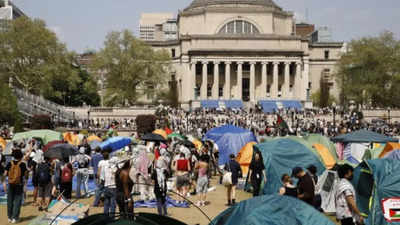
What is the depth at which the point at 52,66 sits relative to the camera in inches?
2167

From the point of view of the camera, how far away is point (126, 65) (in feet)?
209

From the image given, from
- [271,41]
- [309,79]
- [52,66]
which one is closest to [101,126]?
[52,66]

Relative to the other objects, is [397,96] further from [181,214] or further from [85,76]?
[181,214]

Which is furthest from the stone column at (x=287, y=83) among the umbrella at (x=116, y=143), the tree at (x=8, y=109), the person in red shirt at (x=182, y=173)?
the person in red shirt at (x=182, y=173)

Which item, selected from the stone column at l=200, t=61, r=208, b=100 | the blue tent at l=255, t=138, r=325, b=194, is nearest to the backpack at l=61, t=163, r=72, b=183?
the blue tent at l=255, t=138, r=325, b=194

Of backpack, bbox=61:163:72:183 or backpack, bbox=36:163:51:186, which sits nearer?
backpack, bbox=61:163:72:183

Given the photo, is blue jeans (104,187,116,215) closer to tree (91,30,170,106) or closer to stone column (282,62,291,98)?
tree (91,30,170,106)

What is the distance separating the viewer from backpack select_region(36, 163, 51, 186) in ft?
43.9

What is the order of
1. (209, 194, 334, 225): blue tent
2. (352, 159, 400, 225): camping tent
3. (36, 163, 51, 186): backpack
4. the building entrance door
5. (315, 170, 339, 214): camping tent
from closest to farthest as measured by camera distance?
1. (209, 194, 334, 225): blue tent
2. (352, 159, 400, 225): camping tent
3. (36, 163, 51, 186): backpack
4. (315, 170, 339, 214): camping tent
5. the building entrance door

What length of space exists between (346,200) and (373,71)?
190ft

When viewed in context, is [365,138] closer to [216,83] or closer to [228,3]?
[216,83]

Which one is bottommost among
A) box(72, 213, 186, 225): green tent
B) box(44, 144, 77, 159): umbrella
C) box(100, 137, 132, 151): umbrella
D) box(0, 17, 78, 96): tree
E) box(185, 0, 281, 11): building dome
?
box(100, 137, 132, 151): umbrella

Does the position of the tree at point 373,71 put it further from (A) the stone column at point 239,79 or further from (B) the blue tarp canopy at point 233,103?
(A) the stone column at point 239,79

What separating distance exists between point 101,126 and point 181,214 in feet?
129
